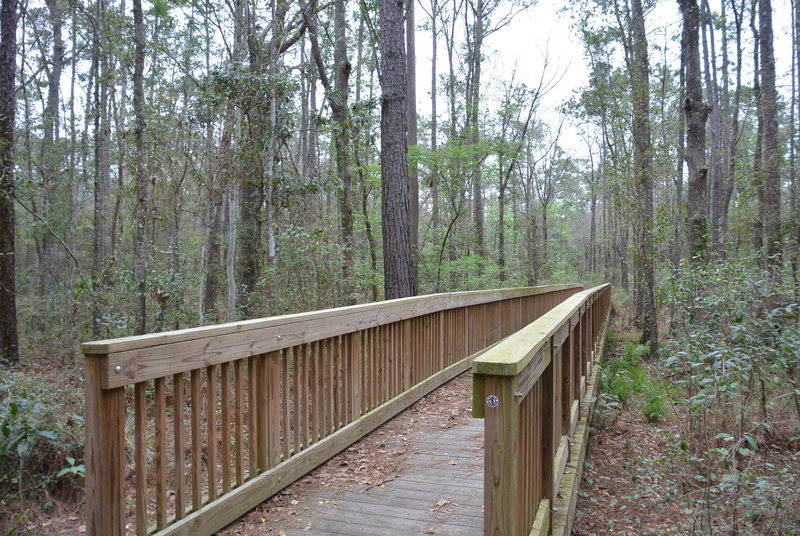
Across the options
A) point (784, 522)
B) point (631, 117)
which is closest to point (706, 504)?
point (784, 522)

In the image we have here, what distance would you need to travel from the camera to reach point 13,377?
631cm

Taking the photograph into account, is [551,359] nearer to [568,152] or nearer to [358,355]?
[358,355]

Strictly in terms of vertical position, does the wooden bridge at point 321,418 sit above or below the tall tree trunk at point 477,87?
below

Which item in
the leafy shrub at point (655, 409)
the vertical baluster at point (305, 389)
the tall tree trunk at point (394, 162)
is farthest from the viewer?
the tall tree trunk at point (394, 162)

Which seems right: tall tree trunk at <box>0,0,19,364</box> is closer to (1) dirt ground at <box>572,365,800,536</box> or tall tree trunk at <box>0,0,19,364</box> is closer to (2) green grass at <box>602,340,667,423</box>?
(1) dirt ground at <box>572,365,800,536</box>

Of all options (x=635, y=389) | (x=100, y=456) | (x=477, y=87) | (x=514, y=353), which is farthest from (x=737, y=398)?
(x=477, y=87)

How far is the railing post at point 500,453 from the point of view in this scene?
1.79 m

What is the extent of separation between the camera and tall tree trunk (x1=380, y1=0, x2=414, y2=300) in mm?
7598

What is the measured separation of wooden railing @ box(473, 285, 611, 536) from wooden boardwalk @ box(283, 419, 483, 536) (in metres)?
0.50

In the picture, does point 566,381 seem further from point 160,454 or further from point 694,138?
point 694,138

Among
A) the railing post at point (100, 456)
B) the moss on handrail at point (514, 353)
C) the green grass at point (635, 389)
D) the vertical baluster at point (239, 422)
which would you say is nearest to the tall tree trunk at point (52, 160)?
the vertical baluster at point (239, 422)

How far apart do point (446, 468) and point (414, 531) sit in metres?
0.99

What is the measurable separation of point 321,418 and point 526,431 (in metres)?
2.02

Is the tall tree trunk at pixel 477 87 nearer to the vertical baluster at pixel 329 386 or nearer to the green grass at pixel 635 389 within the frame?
the green grass at pixel 635 389
